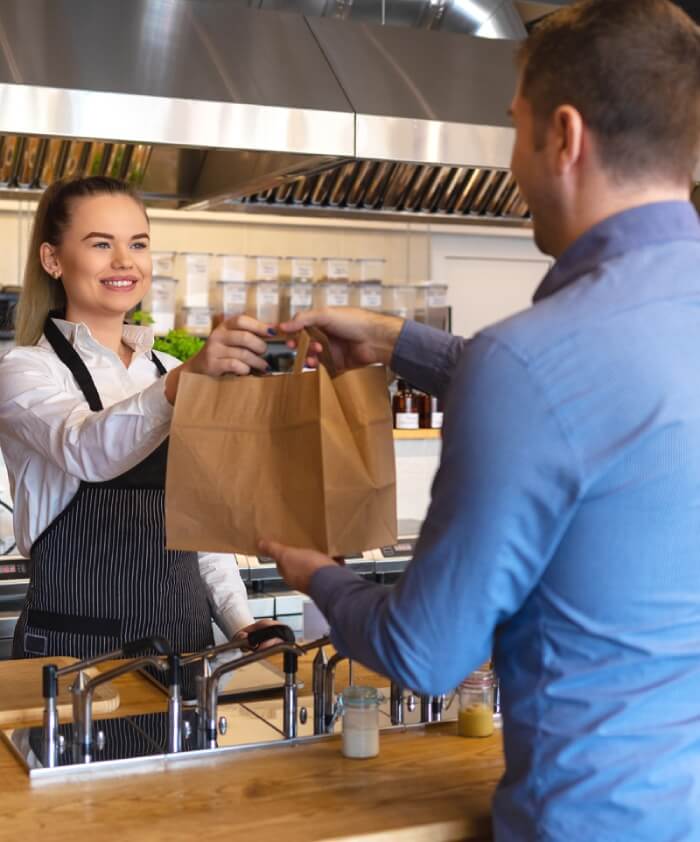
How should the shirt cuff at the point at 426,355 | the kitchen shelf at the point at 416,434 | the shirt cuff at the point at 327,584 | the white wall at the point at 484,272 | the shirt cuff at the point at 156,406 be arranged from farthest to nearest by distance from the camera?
the white wall at the point at 484,272, the kitchen shelf at the point at 416,434, the shirt cuff at the point at 156,406, the shirt cuff at the point at 426,355, the shirt cuff at the point at 327,584

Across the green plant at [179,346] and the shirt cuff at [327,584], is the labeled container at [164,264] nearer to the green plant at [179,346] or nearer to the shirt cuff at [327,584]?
the green plant at [179,346]

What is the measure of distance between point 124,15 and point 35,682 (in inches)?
61.1

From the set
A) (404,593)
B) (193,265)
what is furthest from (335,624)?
(193,265)

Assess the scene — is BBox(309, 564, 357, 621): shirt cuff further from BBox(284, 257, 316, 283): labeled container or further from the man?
BBox(284, 257, 316, 283): labeled container

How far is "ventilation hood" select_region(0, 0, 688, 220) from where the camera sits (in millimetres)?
2561

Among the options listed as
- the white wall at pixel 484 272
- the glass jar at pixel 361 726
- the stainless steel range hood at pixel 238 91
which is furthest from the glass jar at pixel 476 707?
the white wall at pixel 484 272

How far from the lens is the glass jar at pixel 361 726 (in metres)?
1.59

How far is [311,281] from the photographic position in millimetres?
5738

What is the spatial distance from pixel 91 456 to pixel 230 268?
12.8ft

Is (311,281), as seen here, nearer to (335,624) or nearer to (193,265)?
(193,265)

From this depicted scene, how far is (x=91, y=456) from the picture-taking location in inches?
72.6

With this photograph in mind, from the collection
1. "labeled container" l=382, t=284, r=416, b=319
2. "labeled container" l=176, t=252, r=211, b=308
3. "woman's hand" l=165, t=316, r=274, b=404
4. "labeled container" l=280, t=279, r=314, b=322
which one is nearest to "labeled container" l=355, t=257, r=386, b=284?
"labeled container" l=382, t=284, r=416, b=319

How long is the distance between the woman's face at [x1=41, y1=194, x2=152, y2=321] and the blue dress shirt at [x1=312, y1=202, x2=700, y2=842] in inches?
48.5

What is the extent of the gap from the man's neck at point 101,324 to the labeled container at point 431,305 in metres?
3.62
